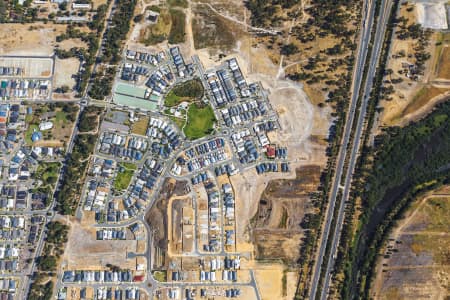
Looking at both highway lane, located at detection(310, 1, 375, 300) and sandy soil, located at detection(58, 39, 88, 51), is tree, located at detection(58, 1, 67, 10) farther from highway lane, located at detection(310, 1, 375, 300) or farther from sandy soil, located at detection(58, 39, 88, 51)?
highway lane, located at detection(310, 1, 375, 300)

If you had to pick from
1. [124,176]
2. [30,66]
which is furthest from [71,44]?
[124,176]

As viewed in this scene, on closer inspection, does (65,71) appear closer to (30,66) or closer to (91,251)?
(30,66)

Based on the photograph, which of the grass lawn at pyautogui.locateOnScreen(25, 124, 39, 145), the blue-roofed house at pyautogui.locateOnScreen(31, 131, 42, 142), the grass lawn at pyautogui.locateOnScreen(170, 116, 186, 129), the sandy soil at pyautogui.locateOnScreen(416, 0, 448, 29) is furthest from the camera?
the sandy soil at pyautogui.locateOnScreen(416, 0, 448, 29)

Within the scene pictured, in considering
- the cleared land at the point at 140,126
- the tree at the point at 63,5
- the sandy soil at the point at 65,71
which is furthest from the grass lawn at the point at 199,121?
the tree at the point at 63,5

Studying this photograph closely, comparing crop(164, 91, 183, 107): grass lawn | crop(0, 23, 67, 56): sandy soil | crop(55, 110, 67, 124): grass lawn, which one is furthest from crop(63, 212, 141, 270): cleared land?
crop(0, 23, 67, 56): sandy soil

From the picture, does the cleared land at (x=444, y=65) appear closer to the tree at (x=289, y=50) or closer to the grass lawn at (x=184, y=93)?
the tree at (x=289, y=50)

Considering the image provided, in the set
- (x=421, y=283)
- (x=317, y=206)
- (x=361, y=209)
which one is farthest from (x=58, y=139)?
(x=421, y=283)
